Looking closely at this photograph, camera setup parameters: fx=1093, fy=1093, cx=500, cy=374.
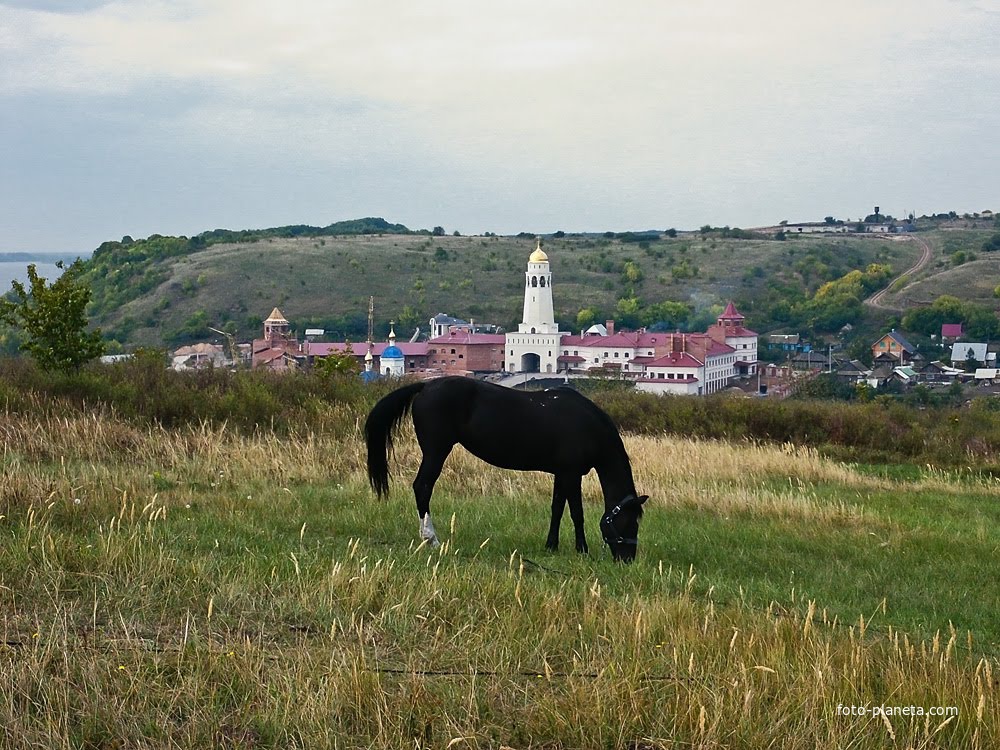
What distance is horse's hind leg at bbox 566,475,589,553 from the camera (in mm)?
8500

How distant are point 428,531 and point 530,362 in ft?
314

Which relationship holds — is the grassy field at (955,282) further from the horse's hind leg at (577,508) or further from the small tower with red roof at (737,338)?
the horse's hind leg at (577,508)

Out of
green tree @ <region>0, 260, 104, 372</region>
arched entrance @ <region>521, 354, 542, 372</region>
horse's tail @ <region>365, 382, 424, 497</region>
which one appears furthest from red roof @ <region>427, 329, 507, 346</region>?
horse's tail @ <region>365, 382, 424, 497</region>

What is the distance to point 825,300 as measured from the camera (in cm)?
12019

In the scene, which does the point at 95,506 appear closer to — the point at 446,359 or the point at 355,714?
the point at 355,714

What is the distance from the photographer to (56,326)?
18.1 metres

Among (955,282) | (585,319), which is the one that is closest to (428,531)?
(585,319)

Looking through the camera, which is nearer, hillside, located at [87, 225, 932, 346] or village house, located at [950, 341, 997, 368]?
village house, located at [950, 341, 997, 368]

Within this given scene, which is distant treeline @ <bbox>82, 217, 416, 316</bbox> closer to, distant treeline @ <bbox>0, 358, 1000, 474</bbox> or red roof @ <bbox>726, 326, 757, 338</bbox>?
red roof @ <bbox>726, 326, 757, 338</bbox>

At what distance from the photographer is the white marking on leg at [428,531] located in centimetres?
840

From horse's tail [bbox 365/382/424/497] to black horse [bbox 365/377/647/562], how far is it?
12cm

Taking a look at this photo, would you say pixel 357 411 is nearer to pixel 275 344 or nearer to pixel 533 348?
pixel 275 344

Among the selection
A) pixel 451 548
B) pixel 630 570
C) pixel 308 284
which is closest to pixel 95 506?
pixel 451 548

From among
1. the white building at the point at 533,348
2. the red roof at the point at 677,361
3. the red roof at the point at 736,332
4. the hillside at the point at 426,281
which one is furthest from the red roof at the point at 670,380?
the hillside at the point at 426,281
